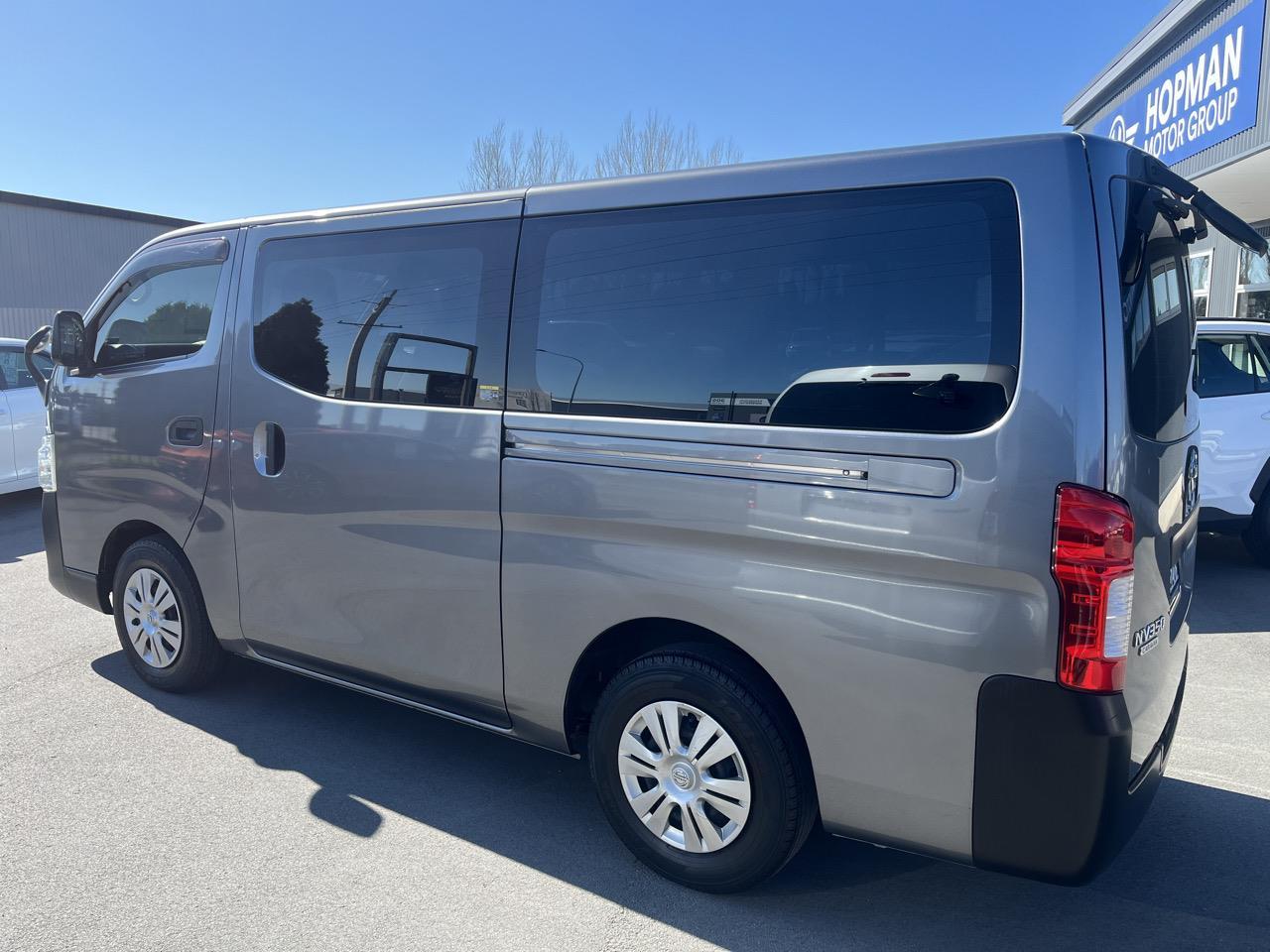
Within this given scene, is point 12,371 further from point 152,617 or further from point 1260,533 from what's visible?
point 1260,533

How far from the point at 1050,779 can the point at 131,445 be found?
397 centimetres

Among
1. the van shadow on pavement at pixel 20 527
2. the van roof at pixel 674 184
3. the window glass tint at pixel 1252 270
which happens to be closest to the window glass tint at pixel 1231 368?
the van roof at pixel 674 184

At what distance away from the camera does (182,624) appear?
439 centimetres

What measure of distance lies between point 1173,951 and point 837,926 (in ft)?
2.96

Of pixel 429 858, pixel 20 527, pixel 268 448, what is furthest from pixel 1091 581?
pixel 20 527

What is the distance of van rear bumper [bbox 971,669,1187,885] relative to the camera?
7.51ft

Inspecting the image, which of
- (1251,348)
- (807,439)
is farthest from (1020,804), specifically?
(1251,348)

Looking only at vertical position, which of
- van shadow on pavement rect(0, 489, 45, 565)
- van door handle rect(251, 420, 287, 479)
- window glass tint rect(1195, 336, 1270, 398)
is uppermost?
window glass tint rect(1195, 336, 1270, 398)

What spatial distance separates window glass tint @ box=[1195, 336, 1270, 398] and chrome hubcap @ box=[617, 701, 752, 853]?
5.42 metres

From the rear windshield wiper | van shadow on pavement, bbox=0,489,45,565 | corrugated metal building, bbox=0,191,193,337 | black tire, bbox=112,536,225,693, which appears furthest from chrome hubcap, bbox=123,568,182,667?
corrugated metal building, bbox=0,191,193,337

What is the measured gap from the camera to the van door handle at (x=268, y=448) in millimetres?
3809

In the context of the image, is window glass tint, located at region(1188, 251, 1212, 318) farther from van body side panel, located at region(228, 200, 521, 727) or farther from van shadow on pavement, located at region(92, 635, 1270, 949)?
van body side panel, located at region(228, 200, 521, 727)

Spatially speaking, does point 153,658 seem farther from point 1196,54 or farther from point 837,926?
point 1196,54

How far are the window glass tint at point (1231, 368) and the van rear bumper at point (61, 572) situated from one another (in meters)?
6.91
